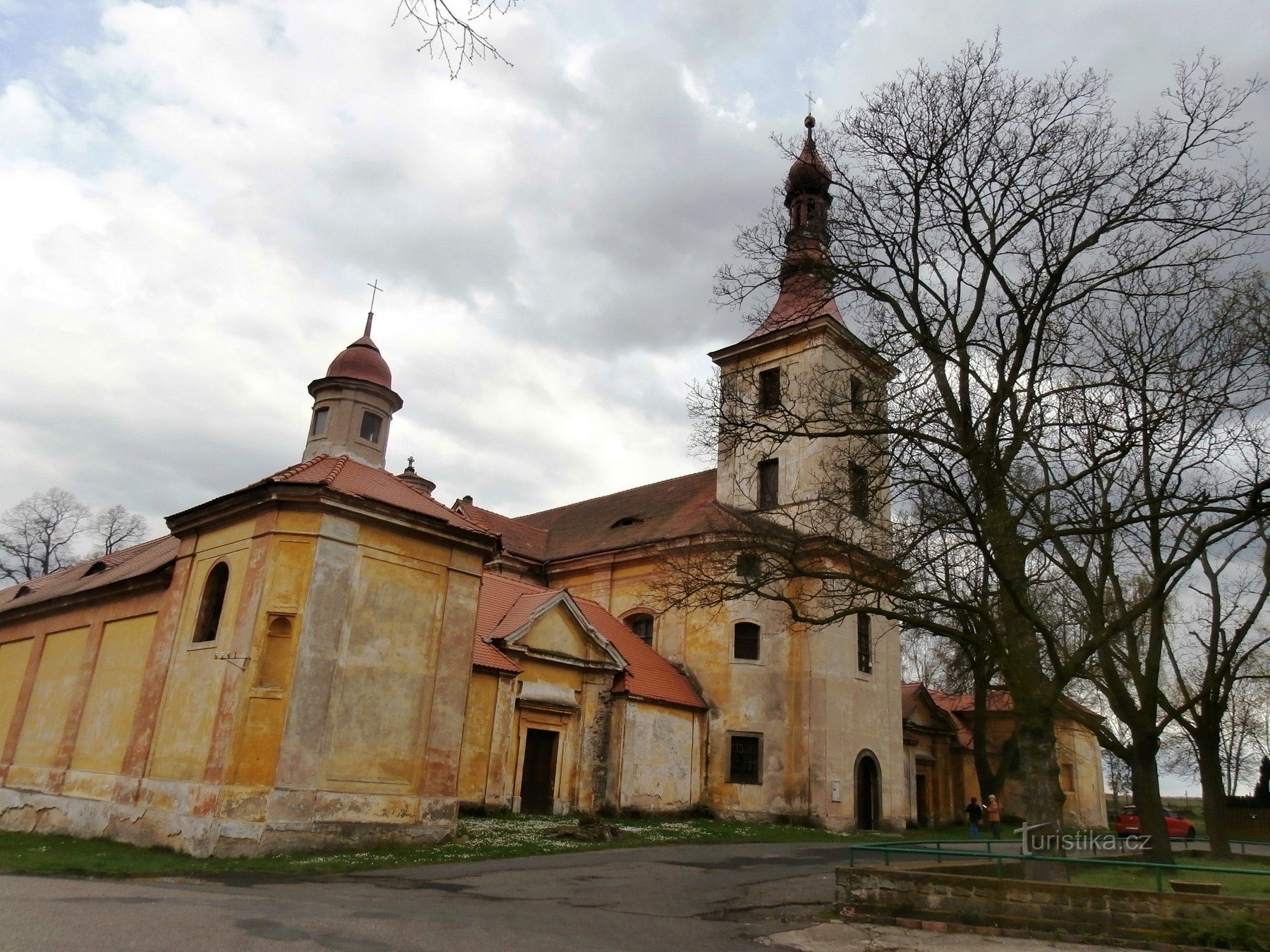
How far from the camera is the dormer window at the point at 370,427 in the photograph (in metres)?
22.3

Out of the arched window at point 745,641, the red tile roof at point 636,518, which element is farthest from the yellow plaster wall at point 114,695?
the arched window at point 745,641

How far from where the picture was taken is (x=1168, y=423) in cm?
1274

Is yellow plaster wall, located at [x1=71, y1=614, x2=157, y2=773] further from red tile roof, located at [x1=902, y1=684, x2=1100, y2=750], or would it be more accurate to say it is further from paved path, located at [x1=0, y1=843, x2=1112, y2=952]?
red tile roof, located at [x1=902, y1=684, x2=1100, y2=750]

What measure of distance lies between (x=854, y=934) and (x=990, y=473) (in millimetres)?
6605

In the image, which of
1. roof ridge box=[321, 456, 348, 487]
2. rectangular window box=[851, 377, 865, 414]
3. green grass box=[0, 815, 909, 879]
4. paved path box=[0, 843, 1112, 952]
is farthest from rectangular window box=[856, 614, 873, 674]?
roof ridge box=[321, 456, 348, 487]

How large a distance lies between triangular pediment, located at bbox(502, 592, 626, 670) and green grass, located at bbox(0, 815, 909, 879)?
4.14 meters

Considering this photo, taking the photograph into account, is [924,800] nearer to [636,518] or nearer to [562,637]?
[636,518]

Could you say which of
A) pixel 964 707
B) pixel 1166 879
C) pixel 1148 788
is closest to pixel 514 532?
pixel 1148 788

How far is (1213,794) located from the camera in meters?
17.6

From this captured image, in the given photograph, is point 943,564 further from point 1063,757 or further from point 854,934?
point 1063,757

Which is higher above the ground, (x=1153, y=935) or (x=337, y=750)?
(x=337, y=750)

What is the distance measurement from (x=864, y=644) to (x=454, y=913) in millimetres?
21606

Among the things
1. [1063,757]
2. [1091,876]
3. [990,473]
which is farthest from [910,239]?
[1063,757]

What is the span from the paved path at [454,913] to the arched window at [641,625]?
1601 cm
